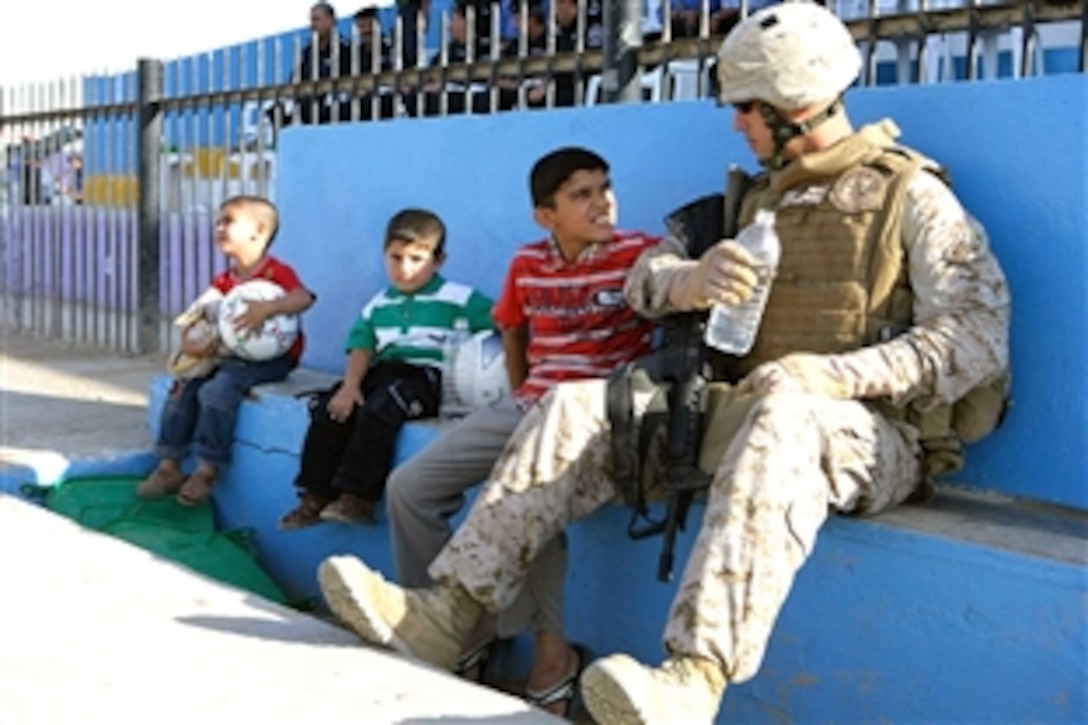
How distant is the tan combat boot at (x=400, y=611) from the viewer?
2.77m

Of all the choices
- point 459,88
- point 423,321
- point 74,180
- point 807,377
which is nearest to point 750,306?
point 807,377

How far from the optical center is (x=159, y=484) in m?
4.86

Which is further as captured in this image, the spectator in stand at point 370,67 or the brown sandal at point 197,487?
the spectator in stand at point 370,67

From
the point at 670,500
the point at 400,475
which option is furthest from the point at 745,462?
the point at 400,475

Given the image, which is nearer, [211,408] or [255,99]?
[211,408]

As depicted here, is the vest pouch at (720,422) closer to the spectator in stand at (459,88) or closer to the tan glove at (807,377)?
the tan glove at (807,377)

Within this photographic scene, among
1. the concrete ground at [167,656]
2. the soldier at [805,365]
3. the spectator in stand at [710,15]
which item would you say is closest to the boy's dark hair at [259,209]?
the concrete ground at [167,656]

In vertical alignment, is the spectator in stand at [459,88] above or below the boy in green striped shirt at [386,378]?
above

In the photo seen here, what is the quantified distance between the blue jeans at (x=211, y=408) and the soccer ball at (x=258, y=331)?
0.08 metres

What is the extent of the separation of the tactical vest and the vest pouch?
0.10 feet

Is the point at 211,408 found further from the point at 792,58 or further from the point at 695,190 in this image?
the point at 792,58

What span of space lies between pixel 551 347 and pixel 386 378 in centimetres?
80

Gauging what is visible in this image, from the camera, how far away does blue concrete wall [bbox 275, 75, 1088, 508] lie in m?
3.06

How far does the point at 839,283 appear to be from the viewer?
9.82 ft
